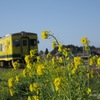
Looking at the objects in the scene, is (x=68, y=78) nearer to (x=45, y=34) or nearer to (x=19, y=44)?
(x=45, y=34)

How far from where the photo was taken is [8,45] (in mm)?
30938

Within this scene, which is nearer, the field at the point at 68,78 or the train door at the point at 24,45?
the field at the point at 68,78

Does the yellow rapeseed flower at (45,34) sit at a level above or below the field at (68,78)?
above

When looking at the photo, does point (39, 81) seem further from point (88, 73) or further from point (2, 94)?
point (2, 94)

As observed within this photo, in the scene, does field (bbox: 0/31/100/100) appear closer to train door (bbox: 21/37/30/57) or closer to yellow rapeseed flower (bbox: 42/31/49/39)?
yellow rapeseed flower (bbox: 42/31/49/39)

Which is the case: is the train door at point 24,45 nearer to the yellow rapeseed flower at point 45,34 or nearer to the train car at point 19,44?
the train car at point 19,44

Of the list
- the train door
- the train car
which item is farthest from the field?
the train door

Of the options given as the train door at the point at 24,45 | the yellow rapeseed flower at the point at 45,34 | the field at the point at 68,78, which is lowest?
the field at the point at 68,78

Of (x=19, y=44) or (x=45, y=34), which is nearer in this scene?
(x=45, y=34)

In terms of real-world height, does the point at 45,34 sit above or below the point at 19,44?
below

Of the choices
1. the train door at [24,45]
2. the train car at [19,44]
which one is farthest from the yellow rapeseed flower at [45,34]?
the train door at [24,45]

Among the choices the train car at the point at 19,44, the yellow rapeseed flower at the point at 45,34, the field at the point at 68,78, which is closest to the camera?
the field at the point at 68,78

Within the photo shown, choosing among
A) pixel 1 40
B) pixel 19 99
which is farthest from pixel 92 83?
pixel 1 40

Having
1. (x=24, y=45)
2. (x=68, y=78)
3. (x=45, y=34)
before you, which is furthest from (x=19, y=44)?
(x=68, y=78)
